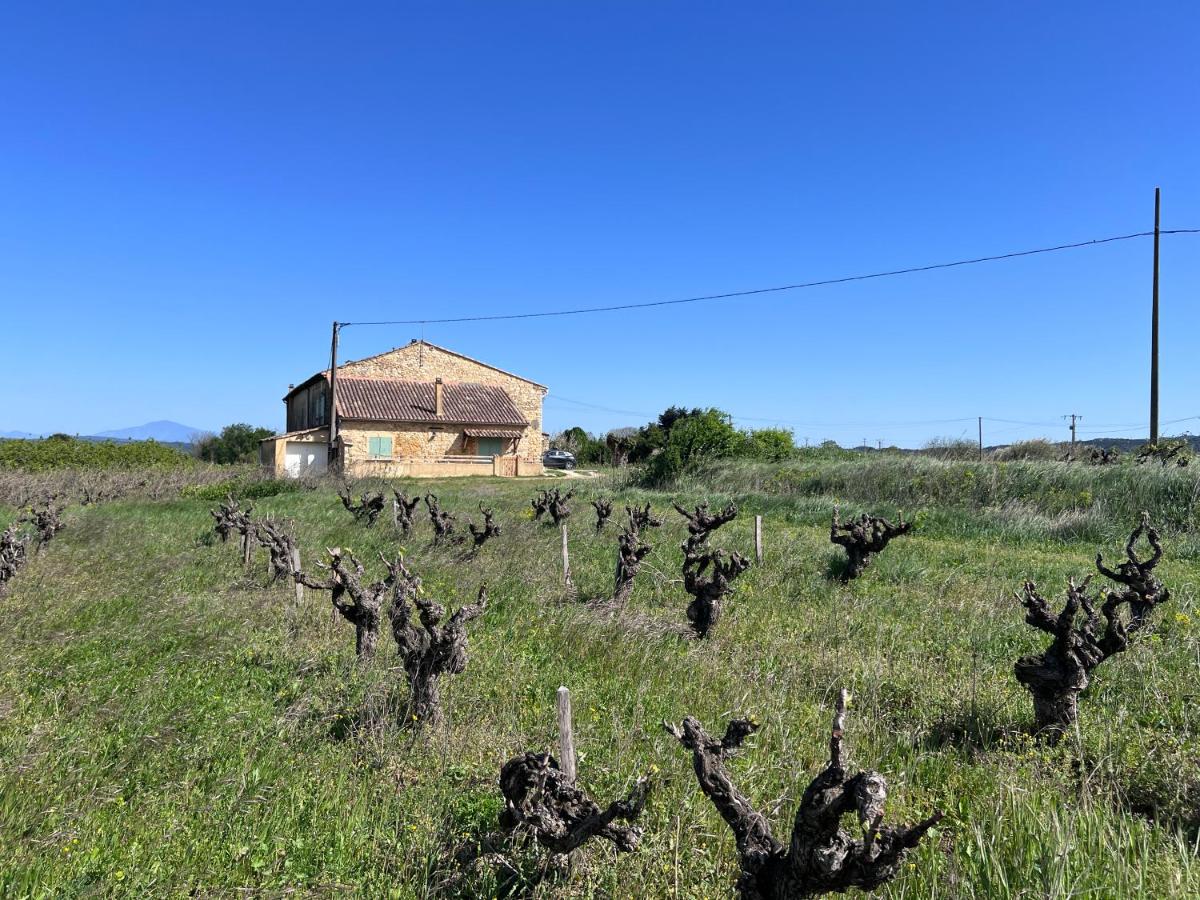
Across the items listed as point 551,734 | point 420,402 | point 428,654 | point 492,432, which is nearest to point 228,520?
point 428,654

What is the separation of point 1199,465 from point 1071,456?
7.16 m

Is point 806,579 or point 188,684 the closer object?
point 188,684

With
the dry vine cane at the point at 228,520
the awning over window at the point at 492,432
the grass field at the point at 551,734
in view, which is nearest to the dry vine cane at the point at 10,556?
the grass field at the point at 551,734

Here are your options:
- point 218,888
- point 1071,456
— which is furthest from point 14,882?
point 1071,456

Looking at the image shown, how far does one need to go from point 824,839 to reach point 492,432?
34.8 metres

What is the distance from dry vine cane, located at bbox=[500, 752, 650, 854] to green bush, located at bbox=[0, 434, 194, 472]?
28.6 meters

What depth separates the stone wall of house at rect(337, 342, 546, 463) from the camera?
1423 inches

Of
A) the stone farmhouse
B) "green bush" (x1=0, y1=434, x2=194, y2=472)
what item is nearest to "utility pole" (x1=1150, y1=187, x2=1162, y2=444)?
the stone farmhouse

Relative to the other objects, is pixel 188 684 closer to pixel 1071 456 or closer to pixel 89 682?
pixel 89 682

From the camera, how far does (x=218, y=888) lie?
308cm

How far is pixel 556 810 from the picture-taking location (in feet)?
10.5

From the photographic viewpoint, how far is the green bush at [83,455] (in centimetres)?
2480

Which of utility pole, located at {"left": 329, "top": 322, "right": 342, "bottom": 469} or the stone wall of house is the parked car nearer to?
the stone wall of house

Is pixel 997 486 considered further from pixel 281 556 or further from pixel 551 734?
pixel 281 556
